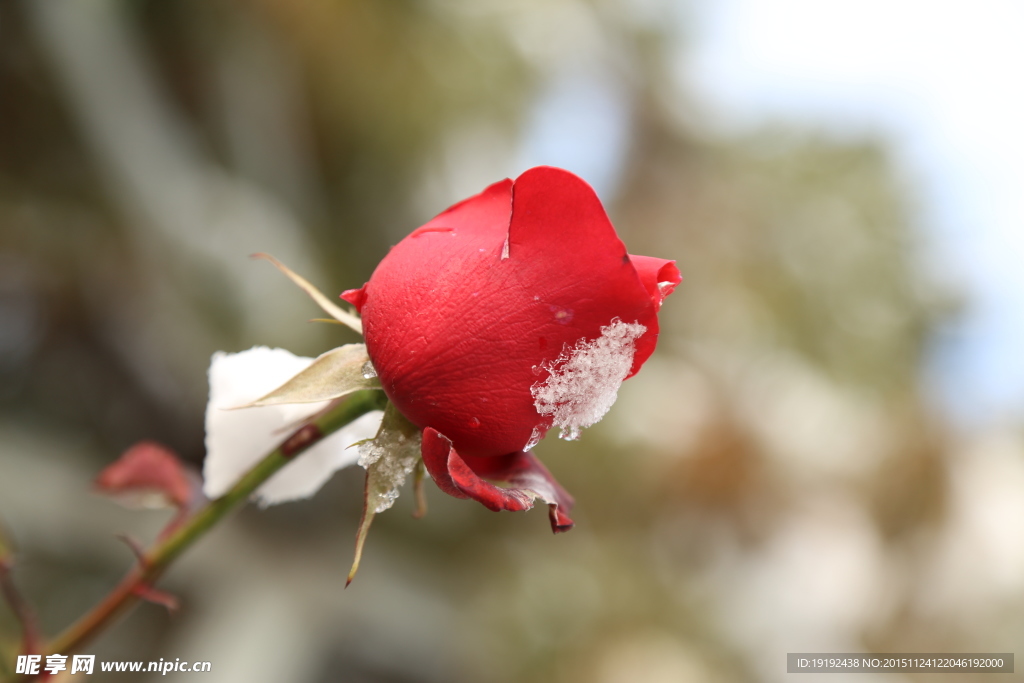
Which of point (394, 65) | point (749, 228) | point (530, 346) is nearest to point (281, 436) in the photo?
point (530, 346)

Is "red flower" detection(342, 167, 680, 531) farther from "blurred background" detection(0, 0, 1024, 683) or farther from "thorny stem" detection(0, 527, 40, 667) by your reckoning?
"blurred background" detection(0, 0, 1024, 683)

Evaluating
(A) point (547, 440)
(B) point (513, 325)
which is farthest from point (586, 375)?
(A) point (547, 440)

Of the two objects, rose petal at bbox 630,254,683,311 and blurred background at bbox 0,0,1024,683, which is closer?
rose petal at bbox 630,254,683,311

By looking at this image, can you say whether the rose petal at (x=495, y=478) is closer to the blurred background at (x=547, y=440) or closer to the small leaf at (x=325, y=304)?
the small leaf at (x=325, y=304)

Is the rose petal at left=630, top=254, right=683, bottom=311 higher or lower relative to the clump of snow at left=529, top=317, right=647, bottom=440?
higher

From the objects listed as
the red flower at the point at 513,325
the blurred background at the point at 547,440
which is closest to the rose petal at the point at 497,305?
the red flower at the point at 513,325

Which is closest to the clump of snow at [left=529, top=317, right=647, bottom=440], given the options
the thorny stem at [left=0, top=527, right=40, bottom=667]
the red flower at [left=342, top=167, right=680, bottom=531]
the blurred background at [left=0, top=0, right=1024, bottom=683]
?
the red flower at [left=342, top=167, right=680, bottom=531]

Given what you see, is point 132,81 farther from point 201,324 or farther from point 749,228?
point 749,228
